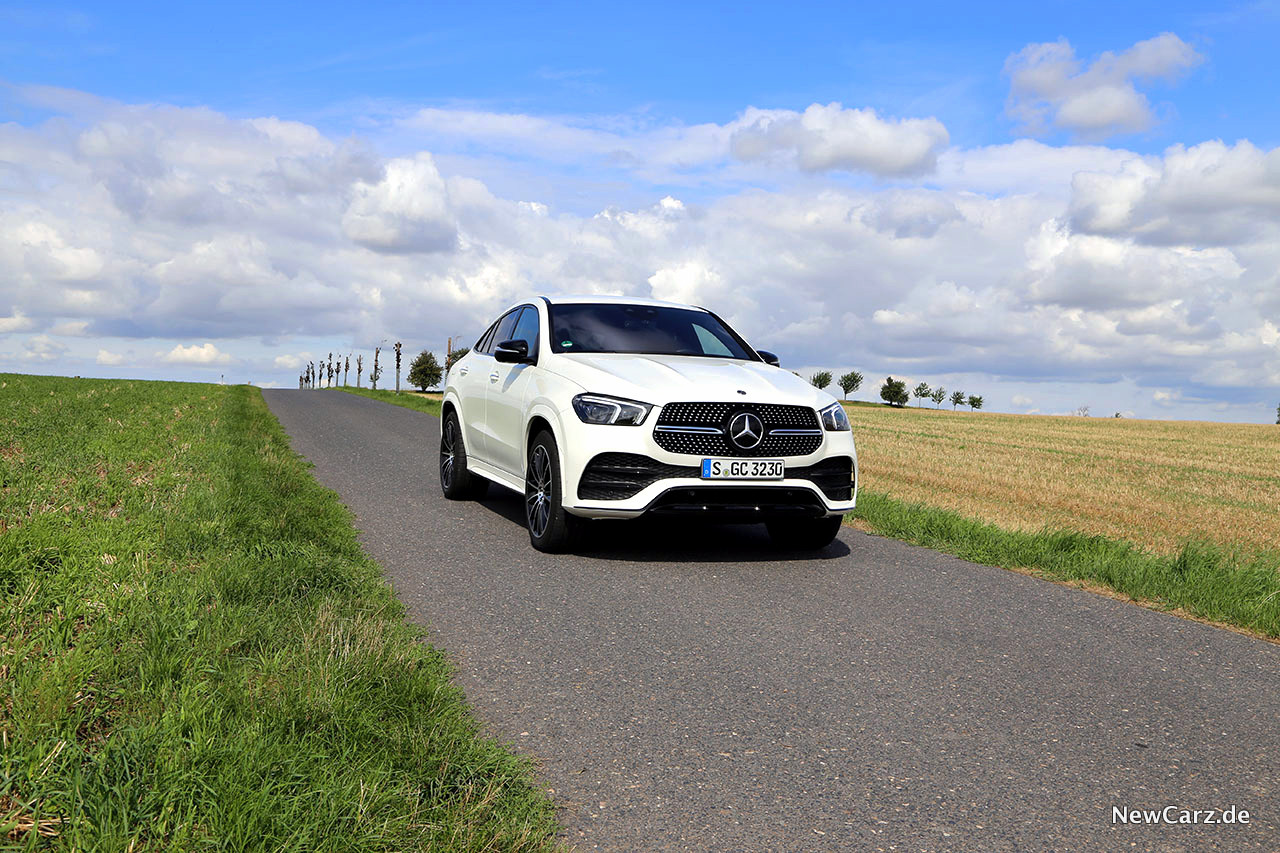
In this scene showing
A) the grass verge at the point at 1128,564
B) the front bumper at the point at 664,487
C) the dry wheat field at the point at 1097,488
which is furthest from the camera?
the dry wheat field at the point at 1097,488

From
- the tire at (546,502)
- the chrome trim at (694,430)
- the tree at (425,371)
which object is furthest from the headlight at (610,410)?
the tree at (425,371)

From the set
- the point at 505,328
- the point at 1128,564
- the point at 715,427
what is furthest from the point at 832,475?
the point at 505,328

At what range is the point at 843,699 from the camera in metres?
3.85

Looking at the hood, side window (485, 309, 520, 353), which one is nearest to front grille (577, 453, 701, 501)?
the hood

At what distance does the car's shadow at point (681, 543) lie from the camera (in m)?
6.83

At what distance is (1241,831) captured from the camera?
2805 mm

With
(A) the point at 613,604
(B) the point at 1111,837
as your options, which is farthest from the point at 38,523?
(B) the point at 1111,837

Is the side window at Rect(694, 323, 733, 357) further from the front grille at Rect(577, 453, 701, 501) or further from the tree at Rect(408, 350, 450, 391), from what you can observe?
the tree at Rect(408, 350, 450, 391)

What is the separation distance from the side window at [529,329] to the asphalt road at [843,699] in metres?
1.87

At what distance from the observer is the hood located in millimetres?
6418

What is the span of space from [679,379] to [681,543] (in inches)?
57.7

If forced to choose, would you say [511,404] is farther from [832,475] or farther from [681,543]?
[832,475]

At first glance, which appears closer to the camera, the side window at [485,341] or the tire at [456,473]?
the tire at [456,473]

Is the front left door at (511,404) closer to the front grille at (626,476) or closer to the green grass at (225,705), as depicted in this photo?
the front grille at (626,476)
